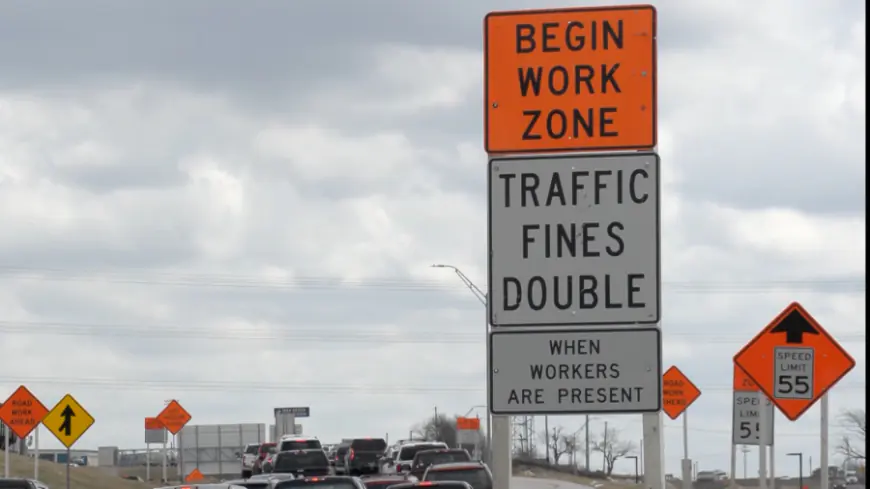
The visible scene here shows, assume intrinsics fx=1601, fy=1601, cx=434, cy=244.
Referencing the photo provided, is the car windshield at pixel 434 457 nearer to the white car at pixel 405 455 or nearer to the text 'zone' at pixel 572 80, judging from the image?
the white car at pixel 405 455

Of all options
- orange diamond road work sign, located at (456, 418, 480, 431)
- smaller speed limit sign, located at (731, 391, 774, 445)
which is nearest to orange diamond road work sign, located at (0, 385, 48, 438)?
smaller speed limit sign, located at (731, 391, 774, 445)

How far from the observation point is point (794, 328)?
60.6 ft

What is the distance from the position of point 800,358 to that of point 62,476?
3438 cm

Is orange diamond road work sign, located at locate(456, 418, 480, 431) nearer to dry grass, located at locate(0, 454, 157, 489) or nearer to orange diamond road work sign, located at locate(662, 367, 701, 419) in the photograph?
dry grass, located at locate(0, 454, 157, 489)

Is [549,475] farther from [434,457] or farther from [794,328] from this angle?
[794,328]

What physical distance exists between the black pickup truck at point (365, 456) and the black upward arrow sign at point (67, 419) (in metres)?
17.5

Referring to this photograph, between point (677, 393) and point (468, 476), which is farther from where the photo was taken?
point (677, 393)

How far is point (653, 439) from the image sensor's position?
7.97 m

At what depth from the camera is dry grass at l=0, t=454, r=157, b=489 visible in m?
46.9

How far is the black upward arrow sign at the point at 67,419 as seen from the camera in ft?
115

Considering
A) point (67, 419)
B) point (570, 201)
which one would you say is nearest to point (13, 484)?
point (67, 419)

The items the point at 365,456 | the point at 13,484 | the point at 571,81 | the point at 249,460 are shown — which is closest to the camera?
the point at 571,81

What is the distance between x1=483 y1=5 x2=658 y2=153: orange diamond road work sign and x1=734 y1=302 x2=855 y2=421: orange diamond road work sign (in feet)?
37.4

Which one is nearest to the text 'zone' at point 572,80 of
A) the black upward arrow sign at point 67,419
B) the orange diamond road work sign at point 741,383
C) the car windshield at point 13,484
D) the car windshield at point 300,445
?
the orange diamond road work sign at point 741,383
